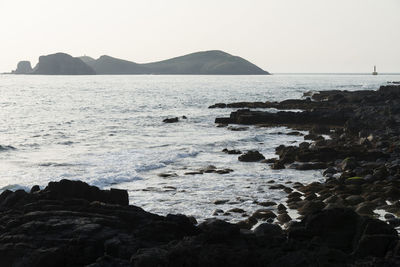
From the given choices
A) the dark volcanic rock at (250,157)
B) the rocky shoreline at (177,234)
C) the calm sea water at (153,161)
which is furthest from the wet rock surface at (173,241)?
the dark volcanic rock at (250,157)

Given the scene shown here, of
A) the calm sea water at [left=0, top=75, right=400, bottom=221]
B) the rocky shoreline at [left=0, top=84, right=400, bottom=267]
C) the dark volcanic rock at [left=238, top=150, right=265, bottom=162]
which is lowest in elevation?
the calm sea water at [left=0, top=75, right=400, bottom=221]

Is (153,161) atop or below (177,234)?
below

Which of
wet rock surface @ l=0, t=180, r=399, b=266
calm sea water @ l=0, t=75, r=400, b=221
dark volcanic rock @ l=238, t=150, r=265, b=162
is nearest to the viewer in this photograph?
wet rock surface @ l=0, t=180, r=399, b=266

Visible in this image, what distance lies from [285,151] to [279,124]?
15573mm

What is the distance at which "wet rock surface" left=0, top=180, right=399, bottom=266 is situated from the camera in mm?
7316

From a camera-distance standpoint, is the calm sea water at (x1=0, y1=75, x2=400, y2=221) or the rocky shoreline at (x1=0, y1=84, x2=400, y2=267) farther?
the calm sea water at (x1=0, y1=75, x2=400, y2=221)

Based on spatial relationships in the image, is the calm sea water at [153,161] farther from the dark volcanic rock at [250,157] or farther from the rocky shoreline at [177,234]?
the rocky shoreline at [177,234]

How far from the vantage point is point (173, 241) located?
813cm

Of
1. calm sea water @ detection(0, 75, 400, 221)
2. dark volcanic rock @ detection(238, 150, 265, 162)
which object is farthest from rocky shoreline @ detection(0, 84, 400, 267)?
dark volcanic rock @ detection(238, 150, 265, 162)

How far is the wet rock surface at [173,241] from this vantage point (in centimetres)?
732

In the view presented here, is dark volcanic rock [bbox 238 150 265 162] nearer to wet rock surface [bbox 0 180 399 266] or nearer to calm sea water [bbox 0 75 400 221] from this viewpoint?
calm sea water [bbox 0 75 400 221]

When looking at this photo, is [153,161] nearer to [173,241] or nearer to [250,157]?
[250,157]

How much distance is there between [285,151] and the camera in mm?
23156

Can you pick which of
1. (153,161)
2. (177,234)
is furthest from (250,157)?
(177,234)
